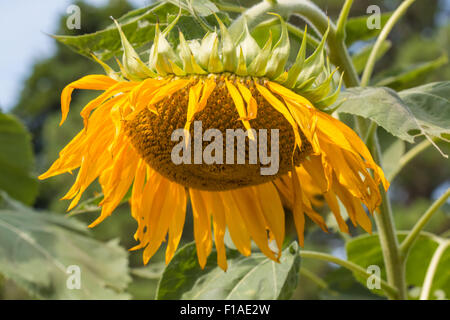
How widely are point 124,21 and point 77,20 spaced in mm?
110

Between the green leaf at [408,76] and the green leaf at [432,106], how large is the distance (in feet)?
1.35

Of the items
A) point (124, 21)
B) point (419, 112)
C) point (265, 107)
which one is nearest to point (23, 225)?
point (124, 21)

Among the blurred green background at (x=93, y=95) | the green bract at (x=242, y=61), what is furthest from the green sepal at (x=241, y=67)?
the blurred green background at (x=93, y=95)

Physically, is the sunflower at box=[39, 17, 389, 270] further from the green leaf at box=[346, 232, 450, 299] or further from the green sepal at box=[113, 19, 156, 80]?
the green leaf at box=[346, 232, 450, 299]

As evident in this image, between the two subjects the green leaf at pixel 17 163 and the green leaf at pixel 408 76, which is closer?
the green leaf at pixel 408 76

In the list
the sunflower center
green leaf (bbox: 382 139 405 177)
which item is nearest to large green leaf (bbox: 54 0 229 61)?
the sunflower center

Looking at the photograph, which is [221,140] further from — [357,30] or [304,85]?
[357,30]

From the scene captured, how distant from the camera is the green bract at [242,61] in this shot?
712mm

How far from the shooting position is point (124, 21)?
83 cm

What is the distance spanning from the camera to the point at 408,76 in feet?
4.16

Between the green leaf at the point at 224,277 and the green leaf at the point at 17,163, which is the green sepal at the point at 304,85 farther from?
the green leaf at the point at 17,163

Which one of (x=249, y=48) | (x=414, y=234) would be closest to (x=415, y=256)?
(x=414, y=234)

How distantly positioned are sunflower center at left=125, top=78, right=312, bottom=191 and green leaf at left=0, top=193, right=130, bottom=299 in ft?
1.45

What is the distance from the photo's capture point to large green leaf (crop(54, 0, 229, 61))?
30.3 inches
